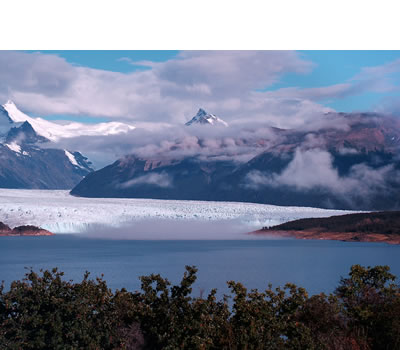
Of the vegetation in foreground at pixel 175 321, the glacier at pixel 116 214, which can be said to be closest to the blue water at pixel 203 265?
the glacier at pixel 116 214

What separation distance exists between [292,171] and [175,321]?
150701 mm

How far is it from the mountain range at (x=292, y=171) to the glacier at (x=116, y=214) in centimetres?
6789

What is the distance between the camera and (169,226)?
79.6m

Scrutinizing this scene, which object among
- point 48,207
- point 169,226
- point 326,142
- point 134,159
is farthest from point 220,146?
point 48,207

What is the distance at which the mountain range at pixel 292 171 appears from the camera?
472ft

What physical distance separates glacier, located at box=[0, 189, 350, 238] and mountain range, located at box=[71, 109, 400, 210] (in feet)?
223

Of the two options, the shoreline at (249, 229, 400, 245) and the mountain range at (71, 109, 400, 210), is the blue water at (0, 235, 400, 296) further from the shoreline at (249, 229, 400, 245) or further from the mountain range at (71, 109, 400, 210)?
the mountain range at (71, 109, 400, 210)

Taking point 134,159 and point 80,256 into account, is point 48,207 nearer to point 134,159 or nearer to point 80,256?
point 80,256

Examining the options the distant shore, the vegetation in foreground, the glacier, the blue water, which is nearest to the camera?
the vegetation in foreground

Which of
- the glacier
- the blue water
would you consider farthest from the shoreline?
the blue water

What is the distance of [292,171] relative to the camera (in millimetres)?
159125

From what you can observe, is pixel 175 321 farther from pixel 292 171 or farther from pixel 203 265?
pixel 292 171

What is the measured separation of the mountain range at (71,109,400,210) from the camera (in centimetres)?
14388

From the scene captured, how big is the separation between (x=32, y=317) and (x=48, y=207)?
178 feet
